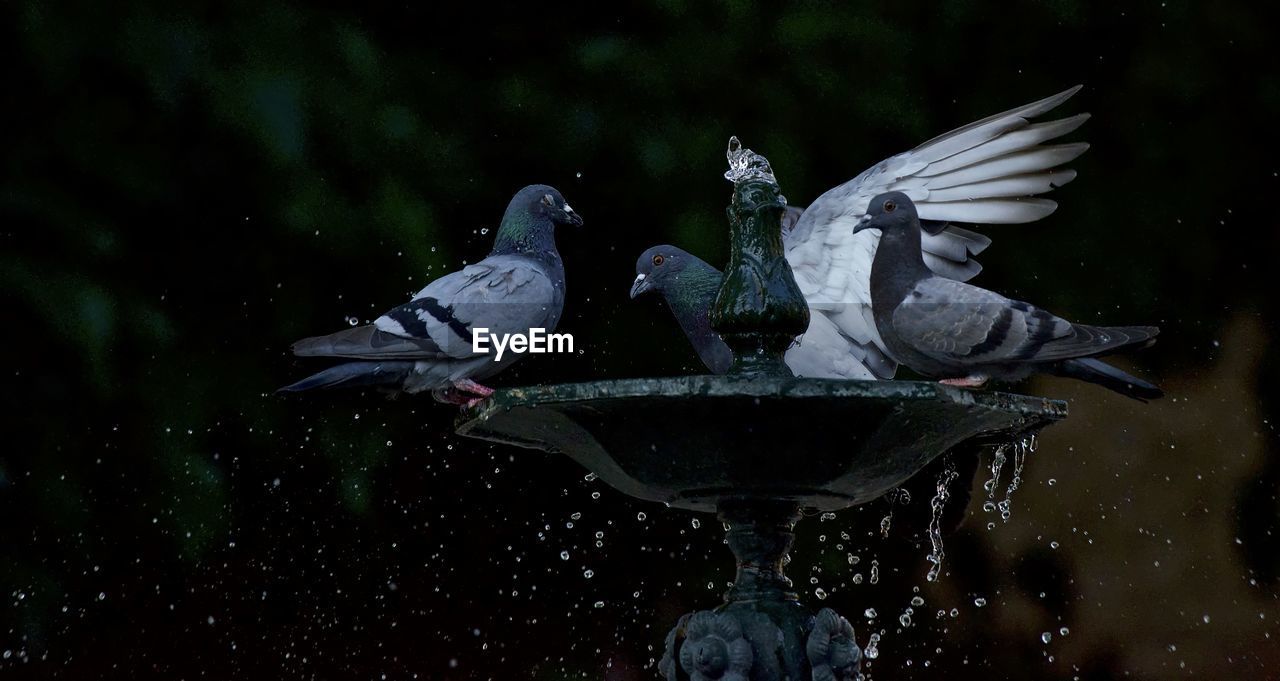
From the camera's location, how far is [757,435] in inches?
93.9

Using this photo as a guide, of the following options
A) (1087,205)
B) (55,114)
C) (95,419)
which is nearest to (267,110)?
(55,114)

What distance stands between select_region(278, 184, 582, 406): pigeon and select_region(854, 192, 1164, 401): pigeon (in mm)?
656

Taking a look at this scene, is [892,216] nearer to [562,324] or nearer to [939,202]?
[939,202]

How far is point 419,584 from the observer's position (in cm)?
402

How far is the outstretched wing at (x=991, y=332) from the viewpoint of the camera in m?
2.70

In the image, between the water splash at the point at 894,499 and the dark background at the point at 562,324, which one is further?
the dark background at the point at 562,324

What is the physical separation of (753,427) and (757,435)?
24 millimetres

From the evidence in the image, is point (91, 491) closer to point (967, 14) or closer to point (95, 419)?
point (95, 419)

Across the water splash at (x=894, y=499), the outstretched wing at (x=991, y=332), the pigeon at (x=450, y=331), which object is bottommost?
the water splash at (x=894, y=499)

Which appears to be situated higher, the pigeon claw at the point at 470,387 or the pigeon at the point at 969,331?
the pigeon claw at the point at 470,387

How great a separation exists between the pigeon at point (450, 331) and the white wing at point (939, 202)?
571 mm

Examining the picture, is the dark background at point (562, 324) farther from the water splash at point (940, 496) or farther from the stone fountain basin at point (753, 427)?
the stone fountain basin at point (753, 427)

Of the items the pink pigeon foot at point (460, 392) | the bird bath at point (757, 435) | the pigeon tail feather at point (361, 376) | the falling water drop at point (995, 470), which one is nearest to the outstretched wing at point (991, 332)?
the bird bath at point (757, 435)

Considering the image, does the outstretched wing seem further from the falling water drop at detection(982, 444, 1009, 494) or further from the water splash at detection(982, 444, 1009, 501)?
the water splash at detection(982, 444, 1009, 501)
